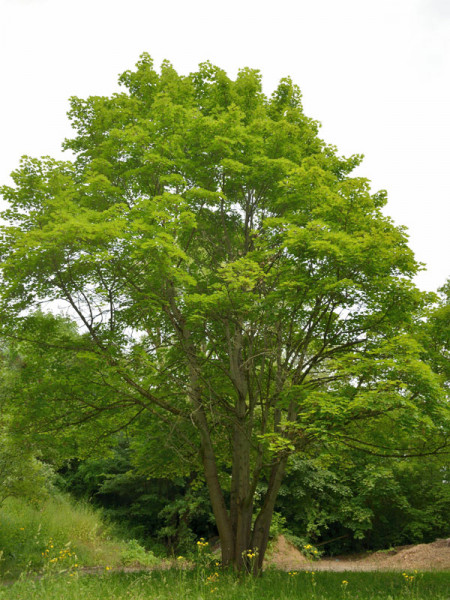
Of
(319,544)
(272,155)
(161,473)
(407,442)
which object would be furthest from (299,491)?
(272,155)

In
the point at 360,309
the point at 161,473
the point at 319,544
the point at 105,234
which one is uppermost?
the point at 105,234

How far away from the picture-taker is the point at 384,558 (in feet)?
62.3

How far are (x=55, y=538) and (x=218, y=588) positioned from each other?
1126cm

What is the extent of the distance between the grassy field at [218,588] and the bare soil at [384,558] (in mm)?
8086

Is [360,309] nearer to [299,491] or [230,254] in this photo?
[230,254]

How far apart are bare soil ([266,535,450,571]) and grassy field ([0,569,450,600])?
8086mm

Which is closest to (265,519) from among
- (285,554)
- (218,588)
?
(218,588)

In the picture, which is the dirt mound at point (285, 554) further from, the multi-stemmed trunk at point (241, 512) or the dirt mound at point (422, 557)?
the multi-stemmed trunk at point (241, 512)

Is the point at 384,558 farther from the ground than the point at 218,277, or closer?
closer

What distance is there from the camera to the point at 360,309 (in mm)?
8586

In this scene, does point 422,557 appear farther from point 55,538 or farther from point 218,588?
point 218,588

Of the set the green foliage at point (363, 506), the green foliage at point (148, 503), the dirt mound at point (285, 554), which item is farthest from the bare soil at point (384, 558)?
the green foliage at point (148, 503)

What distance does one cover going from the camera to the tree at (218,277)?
7.23 m

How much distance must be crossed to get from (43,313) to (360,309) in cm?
695
